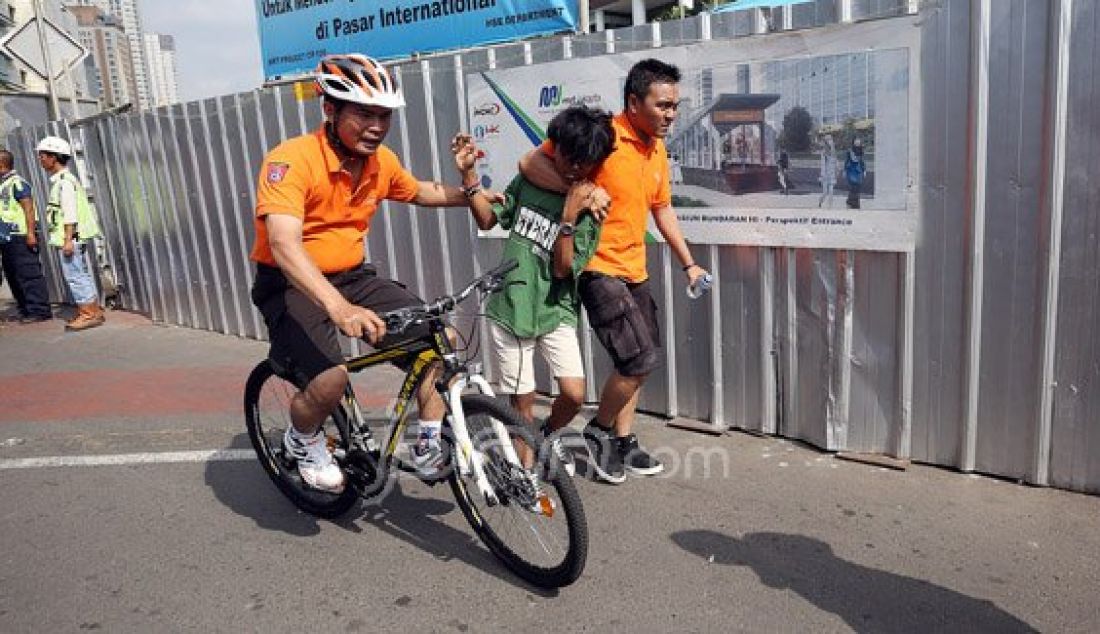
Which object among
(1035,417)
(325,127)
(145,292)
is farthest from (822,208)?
(145,292)

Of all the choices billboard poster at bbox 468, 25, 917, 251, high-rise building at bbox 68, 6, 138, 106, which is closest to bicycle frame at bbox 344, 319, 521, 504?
billboard poster at bbox 468, 25, 917, 251

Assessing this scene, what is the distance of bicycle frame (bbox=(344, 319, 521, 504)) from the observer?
3.23 m

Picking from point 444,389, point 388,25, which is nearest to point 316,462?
point 444,389

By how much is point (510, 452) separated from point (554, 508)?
0.88 ft

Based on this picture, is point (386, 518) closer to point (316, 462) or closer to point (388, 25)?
point (316, 462)

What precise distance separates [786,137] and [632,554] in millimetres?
2195

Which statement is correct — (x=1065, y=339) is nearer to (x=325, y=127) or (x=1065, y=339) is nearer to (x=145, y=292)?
(x=325, y=127)

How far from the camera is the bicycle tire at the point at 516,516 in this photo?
3047 mm

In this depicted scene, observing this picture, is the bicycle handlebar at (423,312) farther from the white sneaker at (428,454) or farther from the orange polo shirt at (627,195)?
the orange polo shirt at (627,195)

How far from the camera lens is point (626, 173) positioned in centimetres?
377

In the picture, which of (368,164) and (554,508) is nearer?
(554,508)

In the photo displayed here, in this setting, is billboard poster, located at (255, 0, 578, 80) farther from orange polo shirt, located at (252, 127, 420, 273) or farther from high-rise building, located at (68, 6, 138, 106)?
high-rise building, located at (68, 6, 138, 106)

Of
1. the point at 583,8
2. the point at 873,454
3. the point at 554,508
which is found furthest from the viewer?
the point at 583,8

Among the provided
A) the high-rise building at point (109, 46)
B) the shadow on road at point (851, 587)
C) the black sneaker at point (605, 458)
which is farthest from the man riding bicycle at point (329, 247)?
the high-rise building at point (109, 46)
